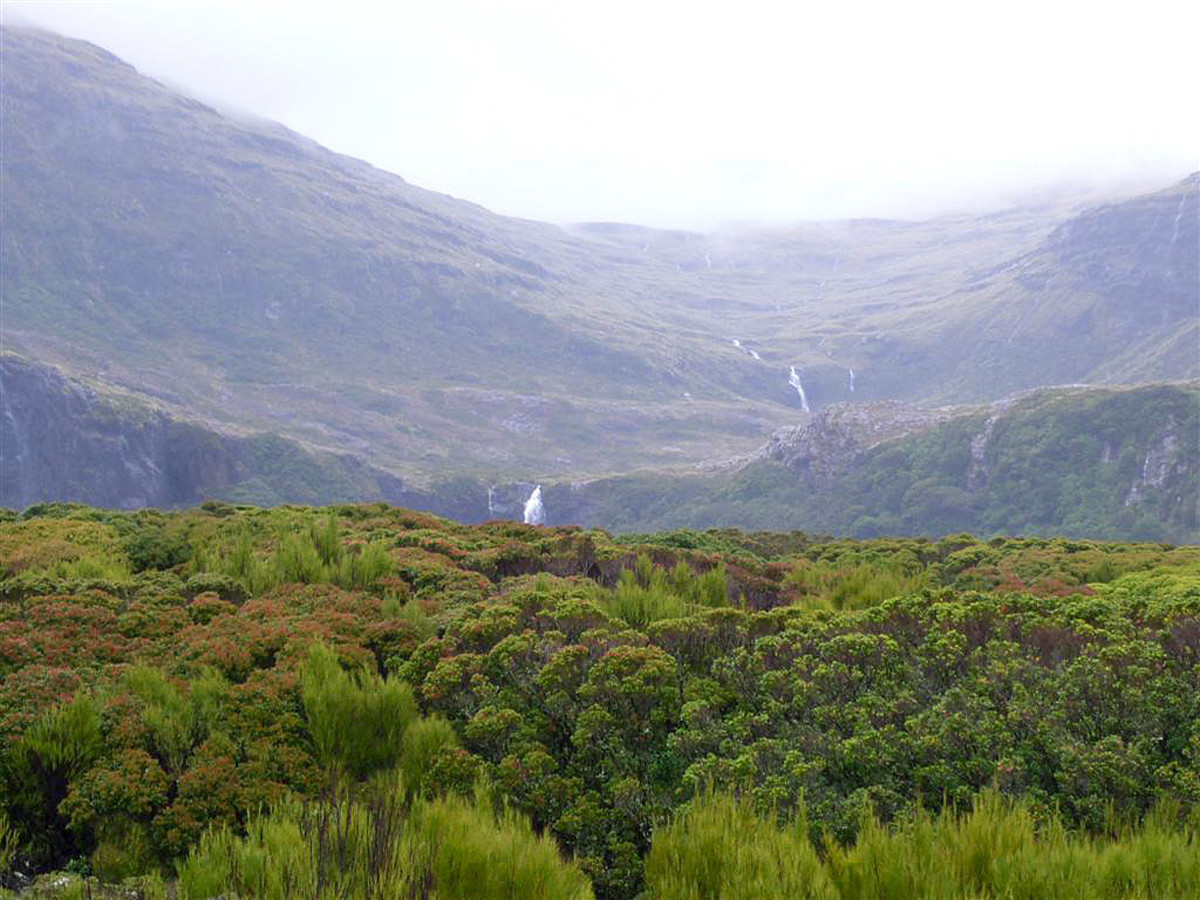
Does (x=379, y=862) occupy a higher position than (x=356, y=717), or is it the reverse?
(x=379, y=862)

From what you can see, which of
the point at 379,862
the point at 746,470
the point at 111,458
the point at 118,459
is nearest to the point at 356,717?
the point at 379,862

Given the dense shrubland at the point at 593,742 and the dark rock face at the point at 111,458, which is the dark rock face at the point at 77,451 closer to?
the dark rock face at the point at 111,458

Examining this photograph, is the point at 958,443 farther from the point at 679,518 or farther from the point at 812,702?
the point at 812,702

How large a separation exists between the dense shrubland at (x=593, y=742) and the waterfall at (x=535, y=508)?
492 ft

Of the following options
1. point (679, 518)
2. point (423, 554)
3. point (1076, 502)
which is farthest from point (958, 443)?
point (423, 554)

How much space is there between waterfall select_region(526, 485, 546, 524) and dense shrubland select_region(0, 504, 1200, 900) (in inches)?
5903

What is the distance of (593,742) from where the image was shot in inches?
304

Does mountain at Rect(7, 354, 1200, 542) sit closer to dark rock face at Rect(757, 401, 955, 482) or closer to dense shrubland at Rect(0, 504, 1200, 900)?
dark rock face at Rect(757, 401, 955, 482)

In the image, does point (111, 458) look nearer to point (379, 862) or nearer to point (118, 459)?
point (118, 459)

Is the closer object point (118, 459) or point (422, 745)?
point (422, 745)

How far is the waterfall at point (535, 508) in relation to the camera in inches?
6358

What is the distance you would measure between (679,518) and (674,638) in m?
144

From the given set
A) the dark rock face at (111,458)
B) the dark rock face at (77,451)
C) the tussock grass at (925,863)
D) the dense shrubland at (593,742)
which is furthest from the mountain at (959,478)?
the tussock grass at (925,863)

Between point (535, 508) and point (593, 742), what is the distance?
158 metres
